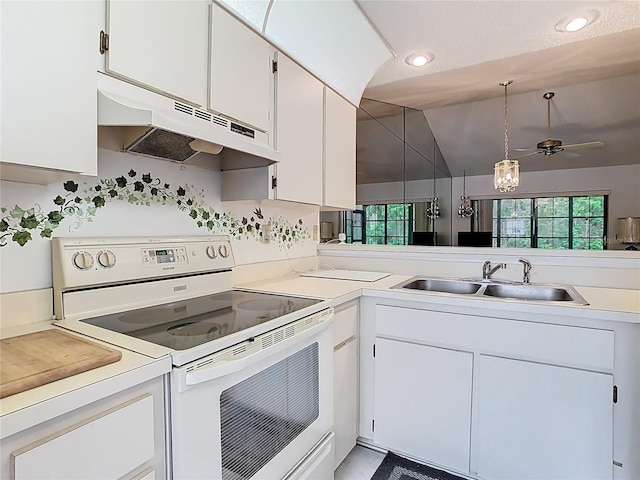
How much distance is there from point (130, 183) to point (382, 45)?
154 cm

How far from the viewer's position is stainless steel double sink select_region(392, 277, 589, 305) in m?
1.84

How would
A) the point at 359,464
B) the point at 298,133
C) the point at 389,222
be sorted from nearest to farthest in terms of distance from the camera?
1. the point at 359,464
2. the point at 298,133
3. the point at 389,222

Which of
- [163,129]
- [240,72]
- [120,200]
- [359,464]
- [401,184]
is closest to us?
[163,129]

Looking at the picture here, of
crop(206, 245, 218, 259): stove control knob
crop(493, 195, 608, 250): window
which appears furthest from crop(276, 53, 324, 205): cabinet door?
crop(493, 195, 608, 250): window

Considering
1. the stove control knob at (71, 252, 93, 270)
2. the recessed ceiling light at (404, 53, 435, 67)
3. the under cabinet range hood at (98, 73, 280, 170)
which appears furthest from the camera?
the recessed ceiling light at (404, 53, 435, 67)

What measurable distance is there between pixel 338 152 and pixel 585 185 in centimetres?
549

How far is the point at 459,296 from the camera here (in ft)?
5.24

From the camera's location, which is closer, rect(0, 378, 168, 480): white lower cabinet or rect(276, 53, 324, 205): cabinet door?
rect(0, 378, 168, 480): white lower cabinet

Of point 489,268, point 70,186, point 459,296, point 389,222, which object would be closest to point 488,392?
point 459,296

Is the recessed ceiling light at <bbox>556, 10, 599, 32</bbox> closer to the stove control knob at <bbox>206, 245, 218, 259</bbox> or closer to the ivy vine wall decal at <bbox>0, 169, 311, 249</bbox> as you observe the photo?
the ivy vine wall decal at <bbox>0, 169, 311, 249</bbox>

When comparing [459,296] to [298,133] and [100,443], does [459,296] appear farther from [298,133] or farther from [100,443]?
[100,443]

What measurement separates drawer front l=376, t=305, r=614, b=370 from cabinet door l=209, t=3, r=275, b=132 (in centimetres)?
108

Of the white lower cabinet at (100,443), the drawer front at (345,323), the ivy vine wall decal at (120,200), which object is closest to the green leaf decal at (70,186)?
the ivy vine wall decal at (120,200)

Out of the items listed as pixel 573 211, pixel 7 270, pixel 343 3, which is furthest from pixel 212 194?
pixel 573 211
